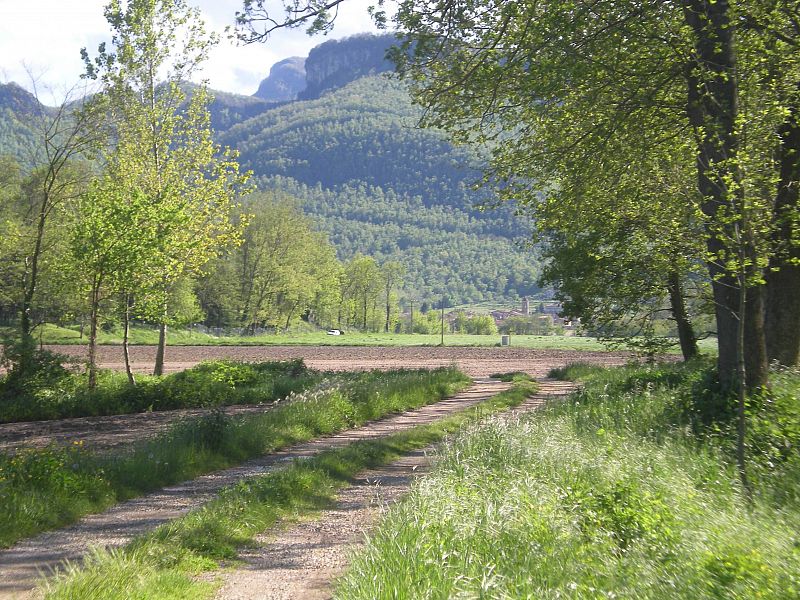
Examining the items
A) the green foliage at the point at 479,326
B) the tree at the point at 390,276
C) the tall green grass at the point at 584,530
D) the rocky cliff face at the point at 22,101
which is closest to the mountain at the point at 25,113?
the rocky cliff face at the point at 22,101

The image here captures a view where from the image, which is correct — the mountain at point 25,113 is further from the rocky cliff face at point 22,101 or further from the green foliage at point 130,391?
the green foliage at point 130,391

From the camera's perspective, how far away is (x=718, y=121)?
1016 cm

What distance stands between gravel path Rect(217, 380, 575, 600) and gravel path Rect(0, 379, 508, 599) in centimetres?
143

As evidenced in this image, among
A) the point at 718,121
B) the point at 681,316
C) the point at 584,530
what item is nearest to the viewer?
the point at 584,530

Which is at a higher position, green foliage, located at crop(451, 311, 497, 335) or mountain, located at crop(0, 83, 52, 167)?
mountain, located at crop(0, 83, 52, 167)

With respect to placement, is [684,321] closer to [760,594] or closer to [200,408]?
[200,408]

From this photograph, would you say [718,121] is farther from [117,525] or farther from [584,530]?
[117,525]

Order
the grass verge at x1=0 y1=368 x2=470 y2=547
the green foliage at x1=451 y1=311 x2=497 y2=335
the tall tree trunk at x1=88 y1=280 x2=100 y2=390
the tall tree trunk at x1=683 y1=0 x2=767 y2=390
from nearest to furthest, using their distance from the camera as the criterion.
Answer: the grass verge at x1=0 y1=368 x2=470 y2=547 → the tall tree trunk at x1=683 y1=0 x2=767 y2=390 → the tall tree trunk at x1=88 y1=280 x2=100 y2=390 → the green foliage at x1=451 y1=311 x2=497 y2=335

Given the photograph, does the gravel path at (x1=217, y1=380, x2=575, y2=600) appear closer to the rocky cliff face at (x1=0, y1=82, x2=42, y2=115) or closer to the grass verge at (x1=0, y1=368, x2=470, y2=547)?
the grass verge at (x1=0, y1=368, x2=470, y2=547)

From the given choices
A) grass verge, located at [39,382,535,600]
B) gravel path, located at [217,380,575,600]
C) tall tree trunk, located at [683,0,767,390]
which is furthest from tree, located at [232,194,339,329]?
gravel path, located at [217,380,575,600]

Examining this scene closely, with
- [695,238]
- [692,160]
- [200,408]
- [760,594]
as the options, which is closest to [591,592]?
[760,594]

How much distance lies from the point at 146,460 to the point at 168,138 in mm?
18764

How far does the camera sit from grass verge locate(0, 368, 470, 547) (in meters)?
8.55

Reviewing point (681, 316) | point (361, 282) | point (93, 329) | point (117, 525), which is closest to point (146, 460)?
point (117, 525)
